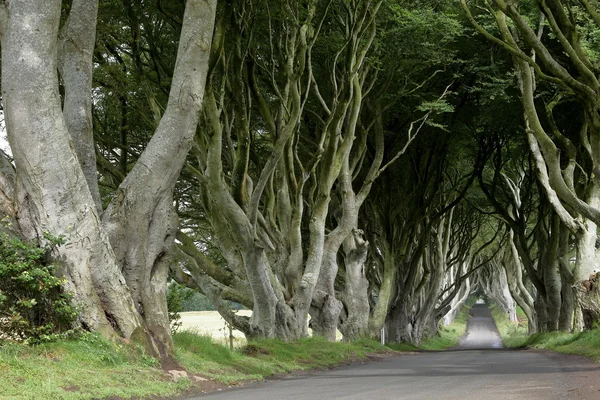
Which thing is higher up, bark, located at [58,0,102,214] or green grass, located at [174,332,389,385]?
bark, located at [58,0,102,214]

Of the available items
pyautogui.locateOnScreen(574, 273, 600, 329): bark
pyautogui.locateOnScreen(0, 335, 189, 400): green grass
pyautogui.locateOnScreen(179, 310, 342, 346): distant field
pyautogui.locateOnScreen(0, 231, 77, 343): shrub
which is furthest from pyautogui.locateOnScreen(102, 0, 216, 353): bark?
pyautogui.locateOnScreen(574, 273, 600, 329): bark

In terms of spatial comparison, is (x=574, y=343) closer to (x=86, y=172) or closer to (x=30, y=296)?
(x=86, y=172)

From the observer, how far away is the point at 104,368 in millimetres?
9539

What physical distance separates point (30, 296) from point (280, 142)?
7579 millimetres

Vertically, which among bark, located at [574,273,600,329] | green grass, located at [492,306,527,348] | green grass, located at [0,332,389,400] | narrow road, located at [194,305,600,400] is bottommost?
green grass, located at [492,306,527,348]

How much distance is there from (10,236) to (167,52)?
10.8m

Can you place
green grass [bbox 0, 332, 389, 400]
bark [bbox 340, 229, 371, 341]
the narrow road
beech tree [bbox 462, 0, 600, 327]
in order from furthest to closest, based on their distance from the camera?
bark [bbox 340, 229, 371, 341] < beech tree [bbox 462, 0, 600, 327] < the narrow road < green grass [bbox 0, 332, 389, 400]

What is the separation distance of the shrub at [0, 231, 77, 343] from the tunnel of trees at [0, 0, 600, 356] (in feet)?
0.86

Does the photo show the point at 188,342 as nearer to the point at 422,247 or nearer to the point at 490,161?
the point at 422,247

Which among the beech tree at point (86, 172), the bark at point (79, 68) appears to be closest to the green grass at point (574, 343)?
the beech tree at point (86, 172)

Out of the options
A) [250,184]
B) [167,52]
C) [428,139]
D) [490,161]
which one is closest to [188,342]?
[250,184]

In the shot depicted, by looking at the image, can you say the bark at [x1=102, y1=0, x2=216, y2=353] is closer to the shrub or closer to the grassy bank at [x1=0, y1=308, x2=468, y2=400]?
the grassy bank at [x1=0, y1=308, x2=468, y2=400]

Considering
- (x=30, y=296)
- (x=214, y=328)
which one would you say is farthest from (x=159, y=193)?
(x=214, y=328)

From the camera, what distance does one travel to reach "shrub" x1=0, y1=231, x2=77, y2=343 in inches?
375
